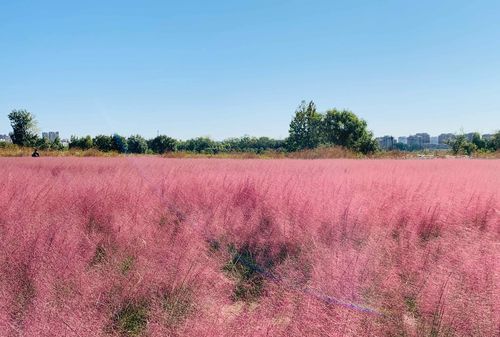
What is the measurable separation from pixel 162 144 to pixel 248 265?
77.7 meters

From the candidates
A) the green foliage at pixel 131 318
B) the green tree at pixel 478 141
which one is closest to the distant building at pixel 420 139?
the green tree at pixel 478 141

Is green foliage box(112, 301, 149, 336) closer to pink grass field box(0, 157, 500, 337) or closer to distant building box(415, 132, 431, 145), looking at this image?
pink grass field box(0, 157, 500, 337)

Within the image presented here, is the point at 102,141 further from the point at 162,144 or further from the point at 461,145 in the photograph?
the point at 461,145

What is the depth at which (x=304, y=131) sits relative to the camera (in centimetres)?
5188

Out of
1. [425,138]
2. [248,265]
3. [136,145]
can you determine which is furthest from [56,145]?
[425,138]

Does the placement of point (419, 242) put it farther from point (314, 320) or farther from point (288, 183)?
point (288, 183)

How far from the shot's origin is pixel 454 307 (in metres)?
2.11

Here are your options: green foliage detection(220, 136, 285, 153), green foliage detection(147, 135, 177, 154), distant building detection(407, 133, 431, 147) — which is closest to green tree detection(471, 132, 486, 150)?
green foliage detection(220, 136, 285, 153)

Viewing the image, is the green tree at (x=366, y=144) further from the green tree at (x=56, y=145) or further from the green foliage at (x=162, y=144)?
the green tree at (x=56, y=145)

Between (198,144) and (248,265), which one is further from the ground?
(198,144)

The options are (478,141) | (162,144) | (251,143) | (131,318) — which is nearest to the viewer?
(131,318)

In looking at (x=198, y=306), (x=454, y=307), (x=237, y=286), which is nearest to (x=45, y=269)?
(x=198, y=306)

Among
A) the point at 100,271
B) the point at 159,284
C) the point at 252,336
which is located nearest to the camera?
the point at 252,336

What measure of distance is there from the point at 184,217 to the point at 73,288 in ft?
6.73
